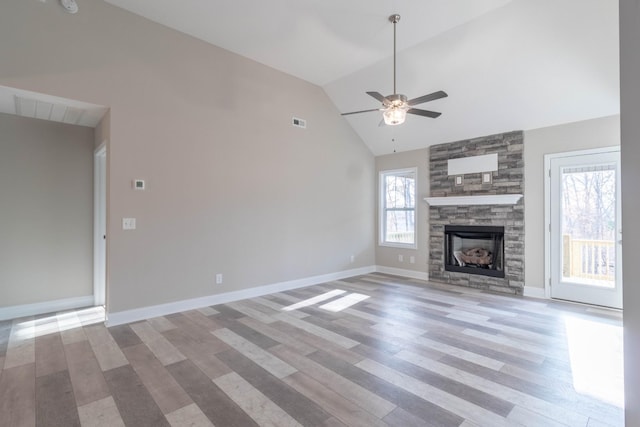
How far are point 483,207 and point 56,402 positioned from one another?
19.3ft

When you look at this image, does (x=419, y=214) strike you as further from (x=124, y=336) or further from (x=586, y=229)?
(x=124, y=336)

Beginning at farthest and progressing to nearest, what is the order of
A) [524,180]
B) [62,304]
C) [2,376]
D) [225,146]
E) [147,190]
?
[524,180] → [225,146] → [62,304] → [147,190] → [2,376]

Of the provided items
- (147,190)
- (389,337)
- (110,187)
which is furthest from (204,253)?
(389,337)

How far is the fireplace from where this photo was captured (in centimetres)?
536

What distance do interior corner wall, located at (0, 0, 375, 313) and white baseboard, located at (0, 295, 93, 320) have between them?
52.4 inches

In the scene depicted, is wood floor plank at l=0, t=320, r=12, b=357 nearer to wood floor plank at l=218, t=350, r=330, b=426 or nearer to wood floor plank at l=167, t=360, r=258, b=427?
wood floor plank at l=167, t=360, r=258, b=427

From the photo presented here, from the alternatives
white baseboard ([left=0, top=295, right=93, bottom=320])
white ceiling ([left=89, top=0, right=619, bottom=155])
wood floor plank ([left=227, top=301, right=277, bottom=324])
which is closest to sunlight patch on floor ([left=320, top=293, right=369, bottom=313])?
wood floor plank ([left=227, top=301, right=277, bottom=324])

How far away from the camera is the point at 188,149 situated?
427 cm

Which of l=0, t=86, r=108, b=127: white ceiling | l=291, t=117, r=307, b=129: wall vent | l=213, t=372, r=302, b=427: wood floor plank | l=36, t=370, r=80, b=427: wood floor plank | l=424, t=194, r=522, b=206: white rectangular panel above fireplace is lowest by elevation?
l=36, t=370, r=80, b=427: wood floor plank

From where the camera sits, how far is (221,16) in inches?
150

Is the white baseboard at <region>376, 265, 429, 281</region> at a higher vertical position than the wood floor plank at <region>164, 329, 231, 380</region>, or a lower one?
higher

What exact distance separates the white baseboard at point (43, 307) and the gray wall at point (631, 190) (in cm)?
571

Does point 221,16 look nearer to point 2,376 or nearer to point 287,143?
point 287,143

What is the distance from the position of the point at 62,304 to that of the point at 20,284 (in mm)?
541
